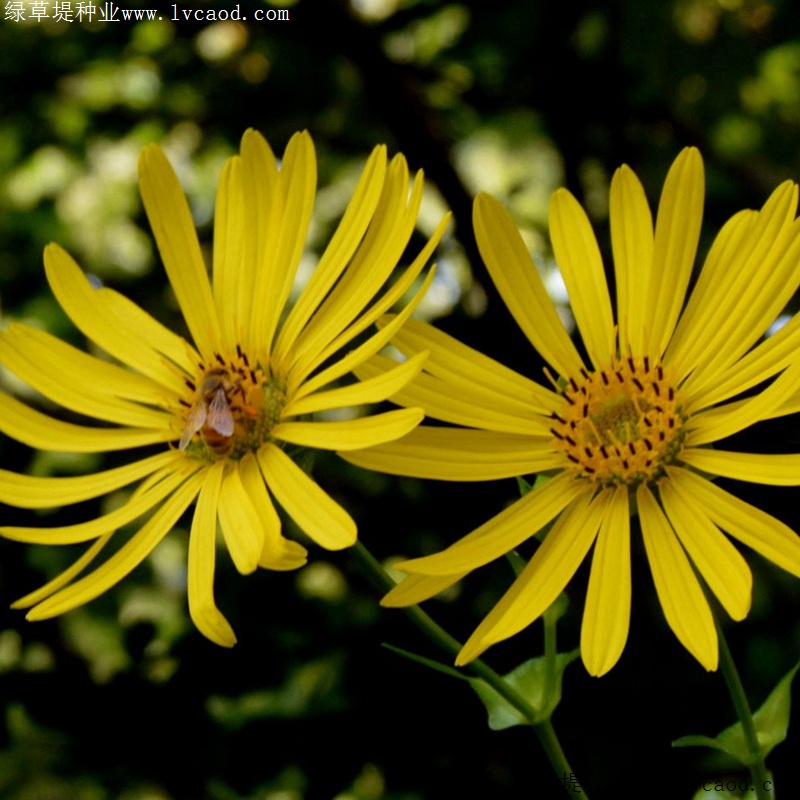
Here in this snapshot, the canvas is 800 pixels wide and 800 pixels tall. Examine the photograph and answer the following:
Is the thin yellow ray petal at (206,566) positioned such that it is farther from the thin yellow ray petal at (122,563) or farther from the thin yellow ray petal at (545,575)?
the thin yellow ray petal at (545,575)

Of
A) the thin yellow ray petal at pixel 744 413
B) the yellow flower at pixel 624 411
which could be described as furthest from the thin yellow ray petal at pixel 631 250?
the thin yellow ray petal at pixel 744 413

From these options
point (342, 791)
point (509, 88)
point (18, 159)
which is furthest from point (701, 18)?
point (342, 791)

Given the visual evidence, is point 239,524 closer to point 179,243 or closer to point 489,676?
point 489,676

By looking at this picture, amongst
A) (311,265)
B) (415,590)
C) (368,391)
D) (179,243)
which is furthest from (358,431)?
(311,265)

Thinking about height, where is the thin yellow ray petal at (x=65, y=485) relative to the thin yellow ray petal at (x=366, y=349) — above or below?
below

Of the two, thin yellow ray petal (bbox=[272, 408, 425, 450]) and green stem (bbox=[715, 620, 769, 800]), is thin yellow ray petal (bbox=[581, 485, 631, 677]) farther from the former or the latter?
thin yellow ray petal (bbox=[272, 408, 425, 450])

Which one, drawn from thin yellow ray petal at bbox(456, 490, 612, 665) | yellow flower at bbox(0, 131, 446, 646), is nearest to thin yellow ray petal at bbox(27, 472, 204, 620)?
yellow flower at bbox(0, 131, 446, 646)

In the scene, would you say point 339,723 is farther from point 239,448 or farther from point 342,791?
point 239,448
